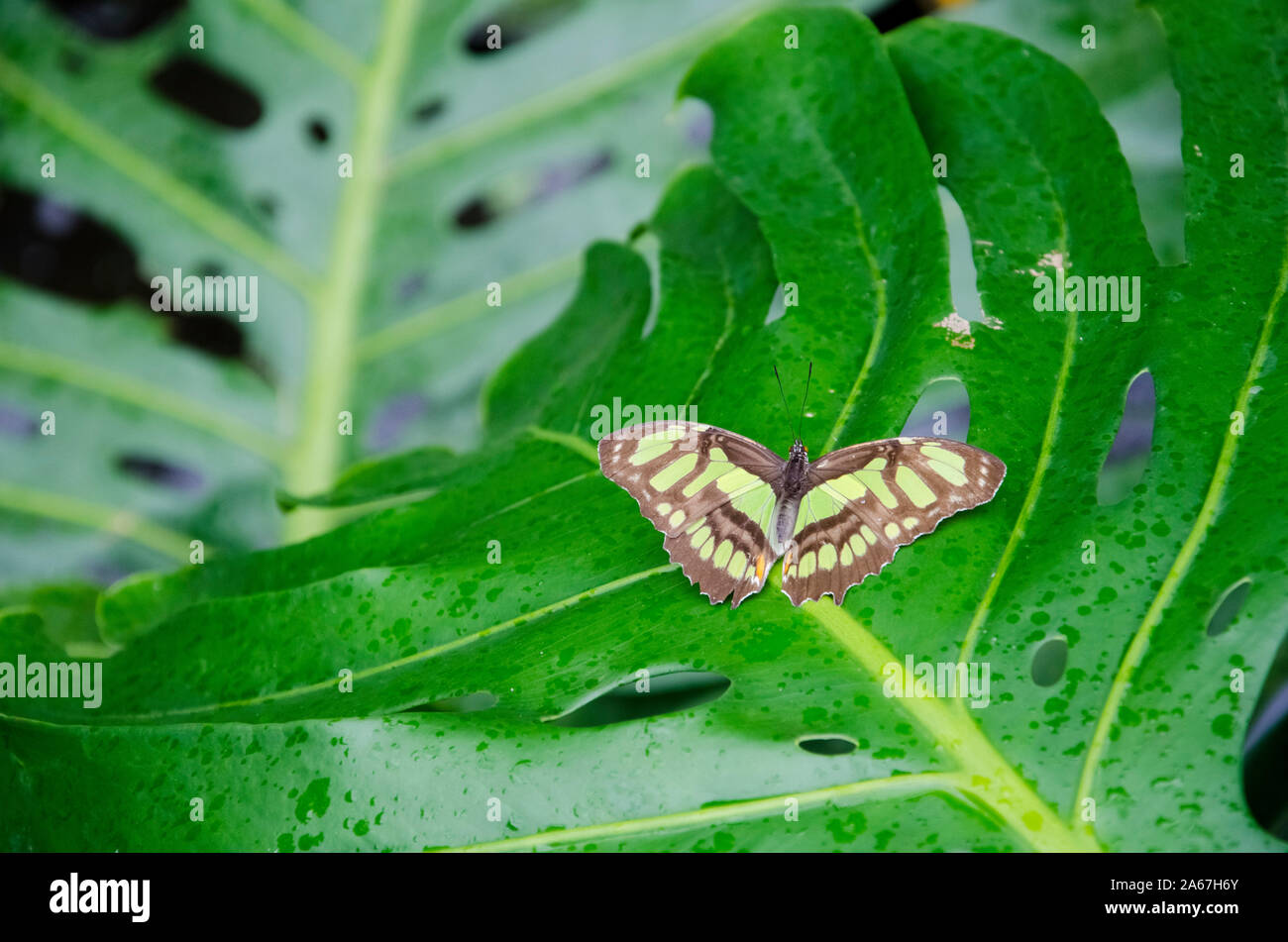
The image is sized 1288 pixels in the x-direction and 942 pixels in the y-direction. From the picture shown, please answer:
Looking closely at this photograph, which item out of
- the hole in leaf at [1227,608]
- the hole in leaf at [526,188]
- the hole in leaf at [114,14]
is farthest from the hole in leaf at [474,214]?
the hole in leaf at [1227,608]

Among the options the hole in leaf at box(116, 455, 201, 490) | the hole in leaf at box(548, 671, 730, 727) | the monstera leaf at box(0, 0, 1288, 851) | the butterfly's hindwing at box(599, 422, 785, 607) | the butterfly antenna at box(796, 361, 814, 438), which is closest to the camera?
the monstera leaf at box(0, 0, 1288, 851)

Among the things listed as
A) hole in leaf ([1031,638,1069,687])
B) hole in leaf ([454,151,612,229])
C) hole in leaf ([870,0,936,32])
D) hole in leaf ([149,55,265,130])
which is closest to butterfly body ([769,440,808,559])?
hole in leaf ([1031,638,1069,687])

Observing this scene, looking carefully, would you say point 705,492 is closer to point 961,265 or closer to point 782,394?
point 782,394

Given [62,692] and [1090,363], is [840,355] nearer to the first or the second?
[1090,363]

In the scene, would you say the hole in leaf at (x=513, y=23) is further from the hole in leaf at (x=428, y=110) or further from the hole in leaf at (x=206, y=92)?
the hole in leaf at (x=206, y=92)

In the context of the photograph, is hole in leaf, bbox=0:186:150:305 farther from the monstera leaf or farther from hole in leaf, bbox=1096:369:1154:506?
hole in leaf, bbox=1096:369:1154:506
